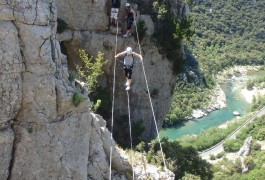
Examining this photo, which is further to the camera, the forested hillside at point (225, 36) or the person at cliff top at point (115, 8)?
the forested hillside at point (225, 36)

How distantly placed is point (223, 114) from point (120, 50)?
8149 cm

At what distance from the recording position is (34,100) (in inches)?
391

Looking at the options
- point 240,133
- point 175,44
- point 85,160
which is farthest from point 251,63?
point 85,160

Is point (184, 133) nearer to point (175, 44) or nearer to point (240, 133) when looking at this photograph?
point (240, 133)

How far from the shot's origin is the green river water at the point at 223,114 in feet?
277

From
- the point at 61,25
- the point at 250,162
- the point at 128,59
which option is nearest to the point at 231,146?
the point at 250,162

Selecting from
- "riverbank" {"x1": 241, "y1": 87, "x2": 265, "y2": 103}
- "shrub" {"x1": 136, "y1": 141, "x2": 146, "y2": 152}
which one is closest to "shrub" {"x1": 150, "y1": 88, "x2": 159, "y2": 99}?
"shrub" {"x1": 136, "y1": 141, "x2": 146, "y2": 152}

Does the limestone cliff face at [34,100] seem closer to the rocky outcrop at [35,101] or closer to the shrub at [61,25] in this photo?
the rocky outcrop at [35,101]

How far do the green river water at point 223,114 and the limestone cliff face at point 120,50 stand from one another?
48924mm

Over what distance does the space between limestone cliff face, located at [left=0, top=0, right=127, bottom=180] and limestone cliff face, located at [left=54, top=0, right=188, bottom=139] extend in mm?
7636

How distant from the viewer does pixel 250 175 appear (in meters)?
47.8

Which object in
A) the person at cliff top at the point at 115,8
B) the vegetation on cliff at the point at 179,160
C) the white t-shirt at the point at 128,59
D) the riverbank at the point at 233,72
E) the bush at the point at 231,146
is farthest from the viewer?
the riverbank at the point at 233,72

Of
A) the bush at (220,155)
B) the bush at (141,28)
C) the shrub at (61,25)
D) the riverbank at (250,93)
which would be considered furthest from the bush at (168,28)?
the riverbank at (250,93)

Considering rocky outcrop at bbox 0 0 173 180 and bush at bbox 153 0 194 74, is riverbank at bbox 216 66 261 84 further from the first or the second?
rocky outcrop at bbox 0 0 173 180
